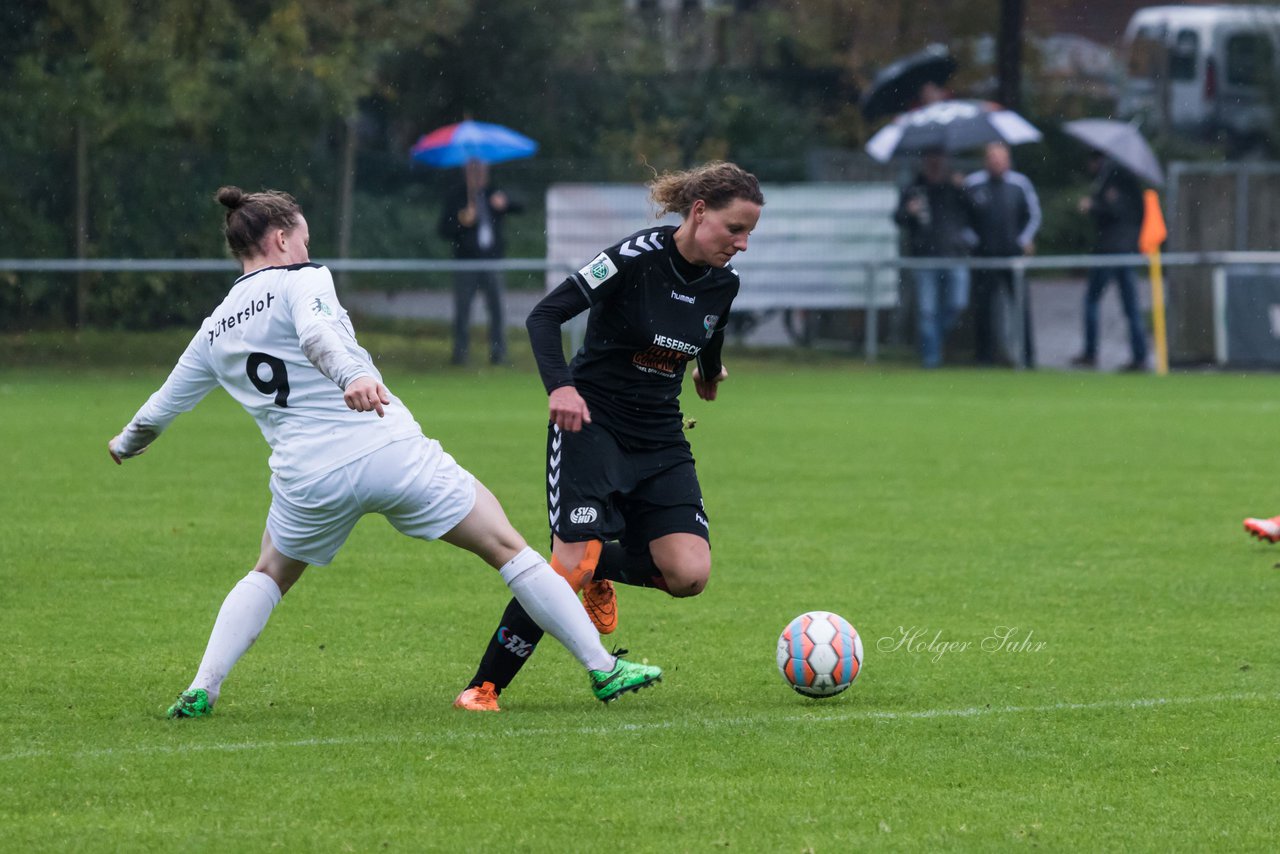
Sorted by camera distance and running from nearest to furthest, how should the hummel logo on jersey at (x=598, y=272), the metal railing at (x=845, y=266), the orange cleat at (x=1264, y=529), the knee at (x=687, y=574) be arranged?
the hummel logo on jersey at (x=598, y=272) → the knee at (x=687, y=574) → the orange cleat at (x=1264, y=529) → the metal railing at (x=845, y=266)

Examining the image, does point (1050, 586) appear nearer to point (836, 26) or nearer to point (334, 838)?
point (334, 838)

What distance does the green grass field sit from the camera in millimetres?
4621

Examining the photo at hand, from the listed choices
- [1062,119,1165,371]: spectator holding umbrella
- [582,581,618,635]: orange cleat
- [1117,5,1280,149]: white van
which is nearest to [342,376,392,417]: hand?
[582,581,618,635]: orange cleat

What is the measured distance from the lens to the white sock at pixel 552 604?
5.68m

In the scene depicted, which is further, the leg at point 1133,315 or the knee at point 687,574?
the leg at point 1133,315

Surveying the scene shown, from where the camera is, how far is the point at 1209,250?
22000mm

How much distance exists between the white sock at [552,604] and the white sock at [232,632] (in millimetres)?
705

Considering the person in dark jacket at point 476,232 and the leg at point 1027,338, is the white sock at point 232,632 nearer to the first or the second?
the person in dark jacket at point 476,232

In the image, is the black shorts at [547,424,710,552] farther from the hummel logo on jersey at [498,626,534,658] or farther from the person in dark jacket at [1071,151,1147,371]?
the person in dark jacket at [1071,151,1147,371]

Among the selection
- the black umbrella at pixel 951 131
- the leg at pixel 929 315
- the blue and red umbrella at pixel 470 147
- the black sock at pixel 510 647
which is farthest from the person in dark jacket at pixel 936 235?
the black sock at pixel 510 647

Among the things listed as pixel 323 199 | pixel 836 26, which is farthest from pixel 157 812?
pixel 836 26

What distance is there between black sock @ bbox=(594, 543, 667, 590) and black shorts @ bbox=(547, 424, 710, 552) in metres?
0.03

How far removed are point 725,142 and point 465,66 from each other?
437 centimetres

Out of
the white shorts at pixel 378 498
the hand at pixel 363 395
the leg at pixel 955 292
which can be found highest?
the leg at pixel 955 292
